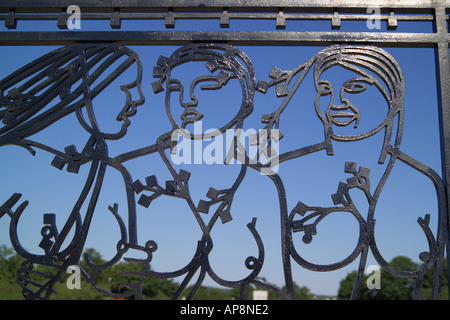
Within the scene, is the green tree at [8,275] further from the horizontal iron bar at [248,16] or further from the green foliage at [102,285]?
the horizontal iron bar at [248,16]

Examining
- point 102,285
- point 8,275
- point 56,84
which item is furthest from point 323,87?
point 102,285

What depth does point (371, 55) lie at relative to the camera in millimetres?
2285

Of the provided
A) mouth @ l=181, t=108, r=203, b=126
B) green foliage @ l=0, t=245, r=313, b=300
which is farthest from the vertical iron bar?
green foliage @ l=0, t=245, r=313, b=300

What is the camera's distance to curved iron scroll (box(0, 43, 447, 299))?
2018mm

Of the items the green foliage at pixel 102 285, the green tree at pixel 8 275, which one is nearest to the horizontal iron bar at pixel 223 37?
the green foliage at pixel 102 285

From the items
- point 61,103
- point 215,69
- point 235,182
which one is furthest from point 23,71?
point 235,182

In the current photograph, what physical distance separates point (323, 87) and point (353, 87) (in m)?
0.15

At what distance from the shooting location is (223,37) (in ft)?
7.54

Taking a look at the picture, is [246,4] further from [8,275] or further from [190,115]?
[8,275]

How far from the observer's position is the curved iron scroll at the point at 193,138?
2.02 m

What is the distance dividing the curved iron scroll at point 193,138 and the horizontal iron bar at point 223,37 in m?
0.04
